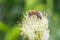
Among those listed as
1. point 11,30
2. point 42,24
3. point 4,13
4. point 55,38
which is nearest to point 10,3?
point 4,13

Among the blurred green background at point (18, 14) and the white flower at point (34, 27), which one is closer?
the white flower at point (34, 27)

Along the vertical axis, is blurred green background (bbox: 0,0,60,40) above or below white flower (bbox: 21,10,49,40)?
above

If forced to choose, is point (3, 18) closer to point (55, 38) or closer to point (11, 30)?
point (11, 30)

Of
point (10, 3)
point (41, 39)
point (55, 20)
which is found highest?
point (10, 3)

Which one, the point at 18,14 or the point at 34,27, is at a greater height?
the point at 18,14

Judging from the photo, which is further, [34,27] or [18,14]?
[18,14]
